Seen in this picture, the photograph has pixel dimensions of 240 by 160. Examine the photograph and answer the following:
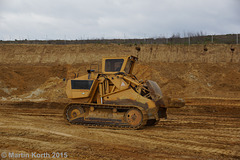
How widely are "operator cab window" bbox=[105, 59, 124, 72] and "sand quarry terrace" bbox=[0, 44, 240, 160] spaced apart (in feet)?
8.39

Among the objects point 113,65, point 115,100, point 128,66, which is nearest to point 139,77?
point 128,66

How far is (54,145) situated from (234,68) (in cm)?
2138

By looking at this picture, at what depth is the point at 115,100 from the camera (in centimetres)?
1041

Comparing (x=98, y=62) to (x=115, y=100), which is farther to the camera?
(x=98, y=62)

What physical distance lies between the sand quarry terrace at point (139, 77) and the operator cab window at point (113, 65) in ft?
8.39

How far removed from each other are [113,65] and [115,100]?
1527 mm

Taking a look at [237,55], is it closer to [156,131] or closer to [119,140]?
[156,131]

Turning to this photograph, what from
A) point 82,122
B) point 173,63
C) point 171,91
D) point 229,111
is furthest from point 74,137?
point 173,63

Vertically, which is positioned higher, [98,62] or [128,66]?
[98,62]

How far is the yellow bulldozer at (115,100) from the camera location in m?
9.96

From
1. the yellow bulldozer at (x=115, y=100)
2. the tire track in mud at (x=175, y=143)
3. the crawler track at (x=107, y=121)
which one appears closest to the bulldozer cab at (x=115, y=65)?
the yellow bulldozer at (x=115, y=100)

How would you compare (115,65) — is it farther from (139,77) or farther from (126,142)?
(139,77)

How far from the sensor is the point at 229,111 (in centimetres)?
1585

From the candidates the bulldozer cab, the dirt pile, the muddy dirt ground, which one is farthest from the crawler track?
the dirt pile
